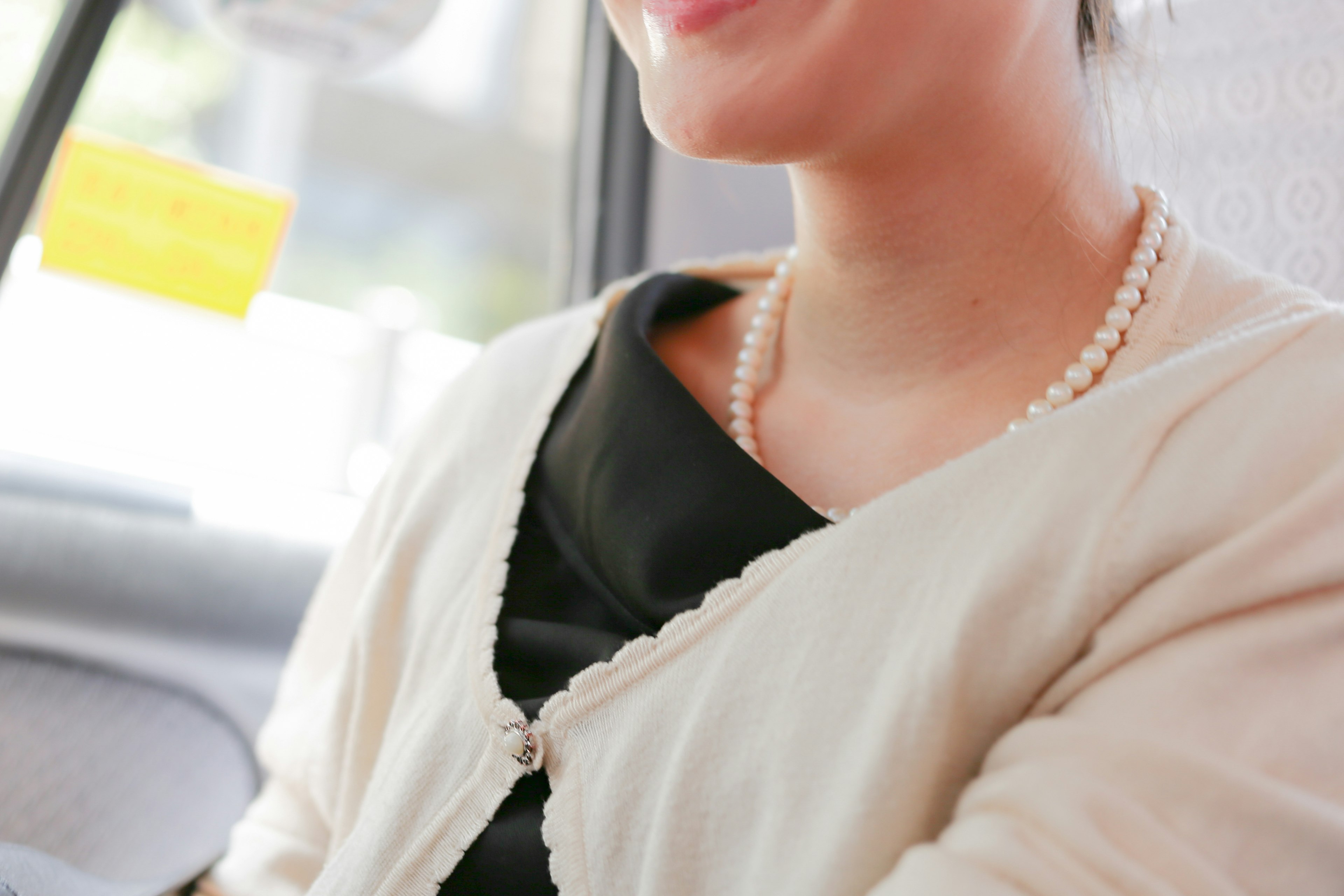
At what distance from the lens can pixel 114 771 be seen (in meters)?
1.07

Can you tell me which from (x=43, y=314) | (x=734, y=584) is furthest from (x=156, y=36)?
(x=734, y=584)

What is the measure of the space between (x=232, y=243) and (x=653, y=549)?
1.17 meters

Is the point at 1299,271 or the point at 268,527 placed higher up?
the point at 1299,271

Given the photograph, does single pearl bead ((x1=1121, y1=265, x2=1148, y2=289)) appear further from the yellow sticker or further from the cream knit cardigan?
the yellow sticker

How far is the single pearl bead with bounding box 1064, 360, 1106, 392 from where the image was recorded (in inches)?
24.9

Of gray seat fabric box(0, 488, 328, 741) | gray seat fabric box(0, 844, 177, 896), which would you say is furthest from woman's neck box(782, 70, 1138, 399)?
gray seat fabric box(0, 488, 328, 741)

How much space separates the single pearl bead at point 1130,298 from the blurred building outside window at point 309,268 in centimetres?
119

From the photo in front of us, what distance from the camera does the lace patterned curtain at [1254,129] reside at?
2.97 feet

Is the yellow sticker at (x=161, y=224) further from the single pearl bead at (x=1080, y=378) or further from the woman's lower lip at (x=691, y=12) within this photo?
the single pearl bead at (x=1080, y=378)

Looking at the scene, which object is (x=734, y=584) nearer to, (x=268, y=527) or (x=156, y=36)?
(x=268, y=527)

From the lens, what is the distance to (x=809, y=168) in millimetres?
662

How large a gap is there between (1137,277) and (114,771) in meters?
1.07

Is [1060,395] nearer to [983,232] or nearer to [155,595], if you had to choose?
[983,232]

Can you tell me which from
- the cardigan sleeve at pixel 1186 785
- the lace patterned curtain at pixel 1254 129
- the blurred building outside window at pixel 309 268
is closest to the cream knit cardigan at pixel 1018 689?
the cardigan sleeve at pixel 1186 785
